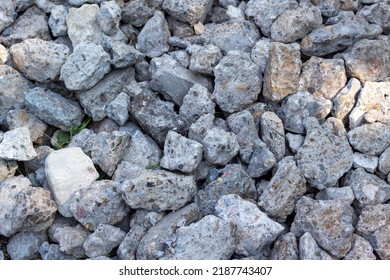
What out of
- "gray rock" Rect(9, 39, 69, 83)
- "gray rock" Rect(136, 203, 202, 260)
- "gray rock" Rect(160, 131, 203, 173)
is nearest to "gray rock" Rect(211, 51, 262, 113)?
"gray rock" Rect(160, 131, 203, 173)

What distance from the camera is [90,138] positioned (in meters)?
2.41

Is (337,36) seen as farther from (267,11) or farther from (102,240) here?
(102,240)

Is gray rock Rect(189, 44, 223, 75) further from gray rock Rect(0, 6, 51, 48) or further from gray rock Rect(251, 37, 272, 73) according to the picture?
gray rock Rect(0, 6, 51, 48)

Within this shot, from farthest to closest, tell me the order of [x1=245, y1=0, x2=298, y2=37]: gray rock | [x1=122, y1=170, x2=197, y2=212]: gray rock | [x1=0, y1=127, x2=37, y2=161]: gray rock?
[x1=245, y1=0, x2=298, y2=37]: gray rock < [x1=0, y1=127, x2=37, y2=161]: gray rock < [x1=122, y1=170, x2=197, y2=212]: gray rock

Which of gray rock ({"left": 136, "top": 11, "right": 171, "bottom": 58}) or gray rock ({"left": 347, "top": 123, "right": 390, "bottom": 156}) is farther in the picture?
gray rock ({"left": 136, "top": 11, "right": 171, "bottom": 58})

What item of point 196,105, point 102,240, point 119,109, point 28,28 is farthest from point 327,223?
point 28,28

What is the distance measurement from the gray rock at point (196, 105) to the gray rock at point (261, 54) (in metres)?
0.27

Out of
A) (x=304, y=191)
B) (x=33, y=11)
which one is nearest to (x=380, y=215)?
(x=304, y=191)

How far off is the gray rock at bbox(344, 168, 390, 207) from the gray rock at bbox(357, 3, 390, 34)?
2.44 feet

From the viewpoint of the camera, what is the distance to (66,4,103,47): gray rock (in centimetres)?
261

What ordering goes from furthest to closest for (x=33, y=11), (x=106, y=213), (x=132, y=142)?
1. (x=33, y=11)
2. (x=132, y=142)
3. (x=106, y=213)

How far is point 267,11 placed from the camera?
266 cm
